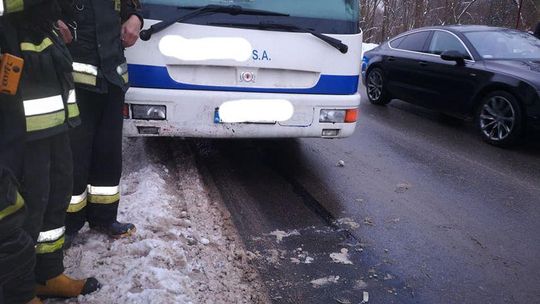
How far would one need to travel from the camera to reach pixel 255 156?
529 cm

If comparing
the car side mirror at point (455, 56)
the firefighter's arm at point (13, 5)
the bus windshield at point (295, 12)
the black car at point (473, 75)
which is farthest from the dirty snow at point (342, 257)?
the car side mirror at point (455, 56)

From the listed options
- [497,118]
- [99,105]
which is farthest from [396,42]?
[99,105]

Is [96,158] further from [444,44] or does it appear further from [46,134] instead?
[444,44]

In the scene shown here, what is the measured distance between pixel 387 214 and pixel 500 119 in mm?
3248

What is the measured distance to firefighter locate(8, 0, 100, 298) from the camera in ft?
6.42

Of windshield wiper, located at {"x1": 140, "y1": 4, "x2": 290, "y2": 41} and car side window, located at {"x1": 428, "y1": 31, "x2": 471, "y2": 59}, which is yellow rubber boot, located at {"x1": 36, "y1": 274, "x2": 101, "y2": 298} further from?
car side window, located at {"x1": 428, "y1": 31, "x2": 471, "y2": 59}

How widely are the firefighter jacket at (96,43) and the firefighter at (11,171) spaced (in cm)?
83

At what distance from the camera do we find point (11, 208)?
1.81m

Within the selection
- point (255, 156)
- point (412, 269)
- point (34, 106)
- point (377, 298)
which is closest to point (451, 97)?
point (255, 156)

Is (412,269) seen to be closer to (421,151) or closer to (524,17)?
(421,151)

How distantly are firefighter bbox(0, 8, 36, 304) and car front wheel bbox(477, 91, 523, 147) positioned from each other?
589cm

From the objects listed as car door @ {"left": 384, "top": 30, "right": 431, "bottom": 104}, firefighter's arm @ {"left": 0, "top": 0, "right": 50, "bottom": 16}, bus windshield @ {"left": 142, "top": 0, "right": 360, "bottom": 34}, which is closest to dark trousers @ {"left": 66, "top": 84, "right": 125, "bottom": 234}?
firefighter's arm @ {"left": 0, "top": 0, "right": 50, "bottom": 16}

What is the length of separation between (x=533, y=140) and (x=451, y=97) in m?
1.35

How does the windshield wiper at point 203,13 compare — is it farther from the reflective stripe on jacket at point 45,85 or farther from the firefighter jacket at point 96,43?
the reflective stripe on jacket at point 45,85
